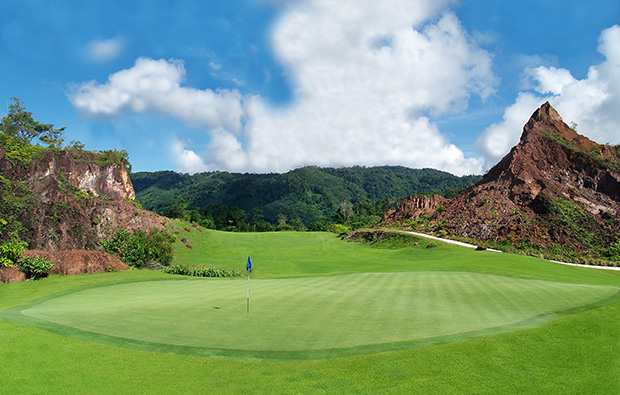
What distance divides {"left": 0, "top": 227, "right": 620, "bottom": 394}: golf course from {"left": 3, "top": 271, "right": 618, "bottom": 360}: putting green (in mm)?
43

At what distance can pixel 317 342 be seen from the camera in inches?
285

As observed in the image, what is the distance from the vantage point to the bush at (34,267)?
1767cm

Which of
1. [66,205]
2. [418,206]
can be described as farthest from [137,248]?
[418,206]

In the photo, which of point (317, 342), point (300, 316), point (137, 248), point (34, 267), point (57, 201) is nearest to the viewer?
point (317, 342)

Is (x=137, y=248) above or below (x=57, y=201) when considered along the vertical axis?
below

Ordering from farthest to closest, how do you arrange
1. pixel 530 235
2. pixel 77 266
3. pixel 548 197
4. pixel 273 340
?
pixel 548 197
pixel 530 235
pixel 77 266
pixel 273 340

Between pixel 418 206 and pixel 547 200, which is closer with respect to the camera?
pixel 547 200

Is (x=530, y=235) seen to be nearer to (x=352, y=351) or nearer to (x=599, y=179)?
(x=599, y=179)

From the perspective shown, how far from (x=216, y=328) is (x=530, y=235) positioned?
161 ft

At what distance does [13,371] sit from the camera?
5410 mm

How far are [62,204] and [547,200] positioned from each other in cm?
6377

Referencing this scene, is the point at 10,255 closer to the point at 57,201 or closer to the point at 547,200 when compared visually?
the point at 57,201

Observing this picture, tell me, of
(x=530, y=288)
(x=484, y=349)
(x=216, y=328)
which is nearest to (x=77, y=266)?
(x=216, y=328)

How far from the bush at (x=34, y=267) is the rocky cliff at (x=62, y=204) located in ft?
66.7
